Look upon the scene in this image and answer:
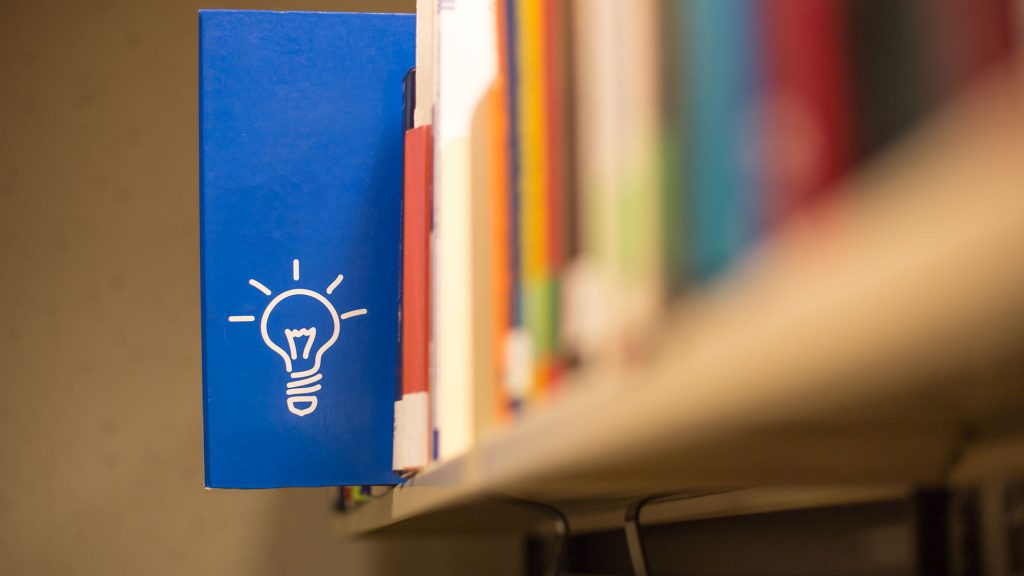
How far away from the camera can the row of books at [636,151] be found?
10.3 inches

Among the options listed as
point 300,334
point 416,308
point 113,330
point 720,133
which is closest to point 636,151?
point 720,133

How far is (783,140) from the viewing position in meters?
0.28

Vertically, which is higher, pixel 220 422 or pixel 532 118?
pixel 532 118

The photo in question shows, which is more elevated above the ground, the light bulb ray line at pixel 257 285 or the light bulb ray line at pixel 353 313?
the light bulb ray line at pixel 257 285

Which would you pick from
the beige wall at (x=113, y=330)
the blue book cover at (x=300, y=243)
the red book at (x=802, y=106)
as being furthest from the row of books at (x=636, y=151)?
the beige wall at (x=113, y=330)

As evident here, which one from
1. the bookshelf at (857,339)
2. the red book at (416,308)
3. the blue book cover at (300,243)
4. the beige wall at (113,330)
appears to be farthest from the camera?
the beige wall at (113,330)

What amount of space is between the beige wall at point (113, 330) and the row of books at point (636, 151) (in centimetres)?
169

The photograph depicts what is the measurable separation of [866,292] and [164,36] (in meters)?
2.52

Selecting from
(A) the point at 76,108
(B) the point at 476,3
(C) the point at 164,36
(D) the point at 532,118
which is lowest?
(D) the point at 532,118

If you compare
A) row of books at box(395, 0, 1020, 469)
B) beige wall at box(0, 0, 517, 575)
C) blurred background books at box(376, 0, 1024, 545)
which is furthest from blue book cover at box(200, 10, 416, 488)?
beige wall at box(0, 0, 517, 575)

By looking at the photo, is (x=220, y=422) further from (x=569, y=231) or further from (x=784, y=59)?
(x=784, y=59)

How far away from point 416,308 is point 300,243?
0.80 feet

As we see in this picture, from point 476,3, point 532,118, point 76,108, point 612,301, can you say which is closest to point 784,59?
point 612,301

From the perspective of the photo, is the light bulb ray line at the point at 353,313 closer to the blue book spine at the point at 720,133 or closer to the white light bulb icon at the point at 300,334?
the white light bulb icon at the point at 300,334
